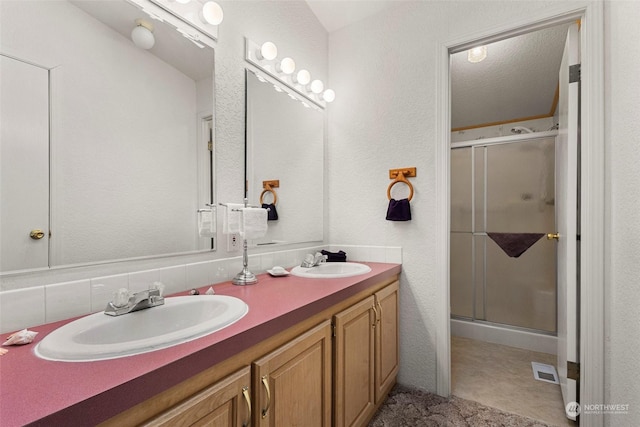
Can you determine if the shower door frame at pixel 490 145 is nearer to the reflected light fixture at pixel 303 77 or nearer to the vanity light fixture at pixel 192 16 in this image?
the reflected light fixture at pixel 303 77

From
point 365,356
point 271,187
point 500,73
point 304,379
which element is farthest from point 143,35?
point 500,73

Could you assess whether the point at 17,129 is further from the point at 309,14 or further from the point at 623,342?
the point at 623,342

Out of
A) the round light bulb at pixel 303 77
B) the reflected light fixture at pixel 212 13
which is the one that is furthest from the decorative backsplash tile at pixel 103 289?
the round light bulb at pixel 303 77

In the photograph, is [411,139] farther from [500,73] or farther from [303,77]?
[500,73]

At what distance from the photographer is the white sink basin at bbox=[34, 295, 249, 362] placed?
66 cm

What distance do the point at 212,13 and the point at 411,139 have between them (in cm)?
131

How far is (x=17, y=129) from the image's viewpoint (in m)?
0.86

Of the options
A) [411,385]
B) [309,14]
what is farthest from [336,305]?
[309,14]

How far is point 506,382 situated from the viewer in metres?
2.04

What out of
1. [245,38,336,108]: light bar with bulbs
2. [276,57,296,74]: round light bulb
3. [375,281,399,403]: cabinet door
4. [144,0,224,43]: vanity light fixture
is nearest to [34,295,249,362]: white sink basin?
[375,281,399,403]: cabinet door

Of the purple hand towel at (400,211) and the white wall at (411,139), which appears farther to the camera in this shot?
the purple hand towel at (400,211)

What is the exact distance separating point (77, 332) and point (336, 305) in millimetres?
847

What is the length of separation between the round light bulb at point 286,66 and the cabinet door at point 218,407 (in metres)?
1.66

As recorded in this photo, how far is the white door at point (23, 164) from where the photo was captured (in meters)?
0.84
